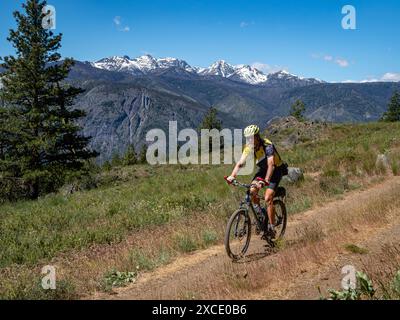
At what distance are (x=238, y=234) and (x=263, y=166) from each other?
1.60 m

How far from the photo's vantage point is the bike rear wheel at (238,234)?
26.7ft

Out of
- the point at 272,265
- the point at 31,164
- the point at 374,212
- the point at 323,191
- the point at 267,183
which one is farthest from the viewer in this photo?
the point at 31,164

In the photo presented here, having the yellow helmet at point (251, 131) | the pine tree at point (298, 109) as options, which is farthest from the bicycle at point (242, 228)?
the pine tree at point (298, 109)

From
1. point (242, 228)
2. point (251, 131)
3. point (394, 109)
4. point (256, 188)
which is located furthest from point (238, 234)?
point (394, 109)

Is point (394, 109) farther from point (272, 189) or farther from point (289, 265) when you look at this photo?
point (289, 265)

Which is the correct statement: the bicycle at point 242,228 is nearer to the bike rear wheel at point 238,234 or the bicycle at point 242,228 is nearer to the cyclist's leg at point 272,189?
the bike rear wheel at point 238,234

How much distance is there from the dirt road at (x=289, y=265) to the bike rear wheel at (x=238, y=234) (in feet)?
0.67

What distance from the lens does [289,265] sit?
6.89 metres

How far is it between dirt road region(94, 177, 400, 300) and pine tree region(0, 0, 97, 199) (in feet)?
90.2
